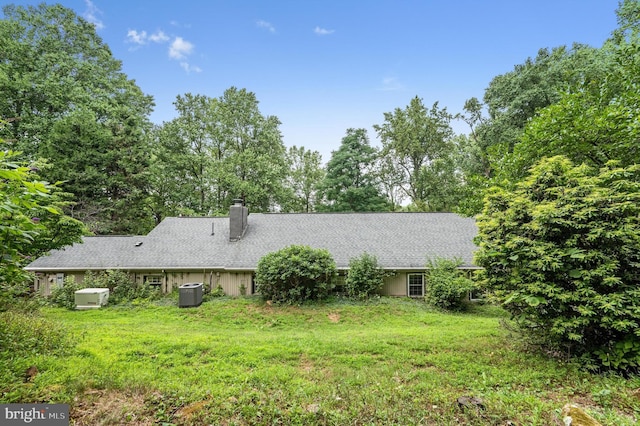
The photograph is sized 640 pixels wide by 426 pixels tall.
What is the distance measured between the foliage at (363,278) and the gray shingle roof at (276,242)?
714 mm

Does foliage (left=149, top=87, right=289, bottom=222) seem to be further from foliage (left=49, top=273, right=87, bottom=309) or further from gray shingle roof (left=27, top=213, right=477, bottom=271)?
foliage (left=49, top=273, right=87, bottom=309)

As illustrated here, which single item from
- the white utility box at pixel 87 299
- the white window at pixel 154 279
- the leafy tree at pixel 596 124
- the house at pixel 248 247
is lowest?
the white utility box at pixel 87 299

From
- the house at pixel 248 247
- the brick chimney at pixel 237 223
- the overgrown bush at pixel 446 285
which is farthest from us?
the brick chimney at pixel 237 223

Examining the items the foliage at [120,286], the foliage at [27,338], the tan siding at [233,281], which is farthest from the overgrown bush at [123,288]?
the foliage at [27,338]

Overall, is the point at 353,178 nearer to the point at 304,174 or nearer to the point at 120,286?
the point at 304,174

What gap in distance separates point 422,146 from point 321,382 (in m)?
26.0

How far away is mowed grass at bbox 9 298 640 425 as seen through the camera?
3309 mm

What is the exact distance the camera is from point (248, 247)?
1483cm

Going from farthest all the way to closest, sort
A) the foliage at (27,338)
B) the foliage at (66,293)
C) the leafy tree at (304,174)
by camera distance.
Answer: the leafy tree at (304,174)
the foliage at (66,293)
the foliage at (27,338)

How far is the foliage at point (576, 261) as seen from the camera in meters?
4.29

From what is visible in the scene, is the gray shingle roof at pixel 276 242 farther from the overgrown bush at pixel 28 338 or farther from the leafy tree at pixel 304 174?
the leafy tree at pixel 304 174

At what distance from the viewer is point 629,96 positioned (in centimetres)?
621

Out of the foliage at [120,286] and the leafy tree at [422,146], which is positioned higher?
the leafy tree at [422,146]

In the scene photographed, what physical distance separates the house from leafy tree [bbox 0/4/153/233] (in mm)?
7494
